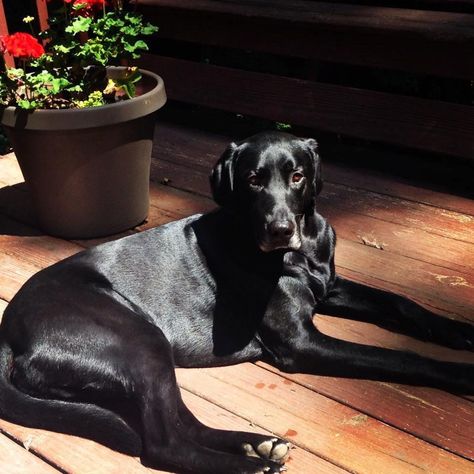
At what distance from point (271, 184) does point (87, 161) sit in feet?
3.67

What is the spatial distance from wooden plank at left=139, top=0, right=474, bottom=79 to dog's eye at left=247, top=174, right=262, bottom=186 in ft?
5.99

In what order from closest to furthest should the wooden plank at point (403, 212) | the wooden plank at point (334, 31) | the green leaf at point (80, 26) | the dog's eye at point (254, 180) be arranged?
1. the dog's eye at point (254, 180)
2. the green leaf at point (80, 26)
3. the wooden plank at point (403, 212)
4. the wooden plank at point (334, 31)

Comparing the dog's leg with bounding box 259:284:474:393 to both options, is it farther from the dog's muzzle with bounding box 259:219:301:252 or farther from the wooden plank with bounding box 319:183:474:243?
the wooden plank with bounding box 319:183:474:243

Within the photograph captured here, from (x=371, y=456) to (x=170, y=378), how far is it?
65cm

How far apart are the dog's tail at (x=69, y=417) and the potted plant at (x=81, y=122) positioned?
134cm

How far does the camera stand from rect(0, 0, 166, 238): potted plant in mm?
3076

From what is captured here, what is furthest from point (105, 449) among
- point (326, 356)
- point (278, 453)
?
point (326, 356)

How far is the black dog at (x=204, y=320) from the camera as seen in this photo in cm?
206

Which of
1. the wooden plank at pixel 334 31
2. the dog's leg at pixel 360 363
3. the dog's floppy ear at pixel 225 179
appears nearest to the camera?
the dog's leg at pixel 360 363

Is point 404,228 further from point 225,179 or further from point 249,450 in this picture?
point 249,450

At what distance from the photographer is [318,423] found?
7.18 ft

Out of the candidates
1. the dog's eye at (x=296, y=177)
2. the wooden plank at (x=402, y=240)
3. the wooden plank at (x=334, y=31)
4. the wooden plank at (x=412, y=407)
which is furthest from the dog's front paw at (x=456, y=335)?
the wooden plank at (x=334, y=31)

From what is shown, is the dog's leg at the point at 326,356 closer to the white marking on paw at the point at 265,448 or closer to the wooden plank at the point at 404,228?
the white marking on paw at the point at 265,448

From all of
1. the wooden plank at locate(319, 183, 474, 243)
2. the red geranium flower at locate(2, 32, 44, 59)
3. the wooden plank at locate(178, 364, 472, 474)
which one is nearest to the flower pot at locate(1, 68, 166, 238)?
the red geranium flower at locate(2, 32, 44, 59)
